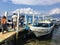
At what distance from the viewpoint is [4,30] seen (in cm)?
2045

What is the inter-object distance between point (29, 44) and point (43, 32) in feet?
11.0

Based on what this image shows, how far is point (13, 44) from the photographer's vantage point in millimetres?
19953

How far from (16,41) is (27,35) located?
6.16 metres

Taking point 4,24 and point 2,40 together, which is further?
point 4,24

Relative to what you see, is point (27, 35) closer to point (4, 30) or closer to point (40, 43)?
point (40, 43)

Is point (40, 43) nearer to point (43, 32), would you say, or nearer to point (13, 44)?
point (43, 32)

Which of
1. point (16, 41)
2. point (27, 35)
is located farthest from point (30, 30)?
point (16, 41)

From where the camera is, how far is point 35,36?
1022 inches

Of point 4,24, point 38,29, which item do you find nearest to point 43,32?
point 38,29

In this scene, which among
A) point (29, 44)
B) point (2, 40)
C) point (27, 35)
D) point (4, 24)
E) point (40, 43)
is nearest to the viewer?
point (2, 40)

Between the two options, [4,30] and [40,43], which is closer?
[4,30]

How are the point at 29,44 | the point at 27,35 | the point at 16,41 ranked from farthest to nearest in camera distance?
the point at 27,35, the point at 29,44, the point at 16,41

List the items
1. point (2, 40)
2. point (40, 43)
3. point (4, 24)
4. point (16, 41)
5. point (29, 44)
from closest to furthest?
point (2, 40), point (4, 24), point (16, 41), point (29, 44), point (40, 43)

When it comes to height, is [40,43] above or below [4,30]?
below
